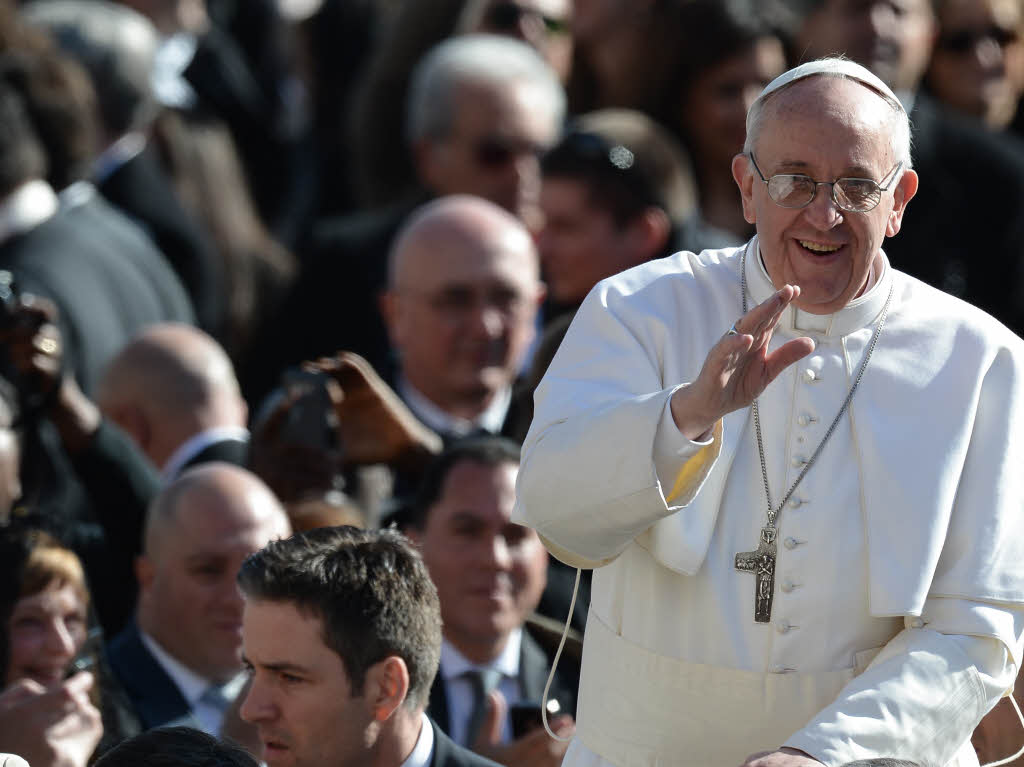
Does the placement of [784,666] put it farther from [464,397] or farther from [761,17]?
[761,17]

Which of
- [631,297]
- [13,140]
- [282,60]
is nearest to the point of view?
[631,297]

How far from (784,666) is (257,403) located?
5.07m

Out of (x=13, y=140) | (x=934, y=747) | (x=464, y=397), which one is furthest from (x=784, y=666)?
(x=13, y=140)

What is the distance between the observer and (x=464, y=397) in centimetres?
720

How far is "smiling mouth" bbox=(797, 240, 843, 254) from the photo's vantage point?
3.80 meters

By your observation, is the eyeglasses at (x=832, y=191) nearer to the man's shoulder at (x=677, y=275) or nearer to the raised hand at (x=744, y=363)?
the raised hand at (x=744, y=363)

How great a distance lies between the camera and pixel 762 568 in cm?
392

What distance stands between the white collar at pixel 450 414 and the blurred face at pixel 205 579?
1287mm

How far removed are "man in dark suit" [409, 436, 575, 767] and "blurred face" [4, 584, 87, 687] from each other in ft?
3.17

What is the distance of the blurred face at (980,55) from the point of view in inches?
360

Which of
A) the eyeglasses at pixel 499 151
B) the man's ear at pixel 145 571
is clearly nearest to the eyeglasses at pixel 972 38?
the eyeglasses at pixel 499 151

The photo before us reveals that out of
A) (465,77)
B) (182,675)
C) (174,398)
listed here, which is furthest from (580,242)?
(182,675)

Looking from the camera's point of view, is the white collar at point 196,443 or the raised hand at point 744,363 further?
the white collar at point 196,443

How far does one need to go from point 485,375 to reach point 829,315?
327cm
